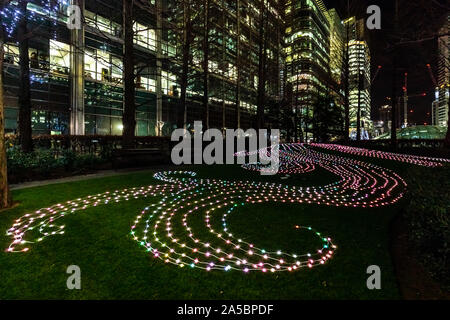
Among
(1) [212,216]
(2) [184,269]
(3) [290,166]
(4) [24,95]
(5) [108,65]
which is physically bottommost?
(2) [184,269]

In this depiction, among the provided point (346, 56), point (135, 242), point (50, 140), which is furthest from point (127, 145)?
point (346, 56)

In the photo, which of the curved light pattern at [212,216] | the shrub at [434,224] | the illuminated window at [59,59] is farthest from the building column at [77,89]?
the shrub at [434,224]

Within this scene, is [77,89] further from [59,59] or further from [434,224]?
[434,224]

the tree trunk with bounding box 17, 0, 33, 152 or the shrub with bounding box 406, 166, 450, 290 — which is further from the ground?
the tree trunk with bounding box 17, 0, 33, 152

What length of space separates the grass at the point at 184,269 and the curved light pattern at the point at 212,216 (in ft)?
0.61

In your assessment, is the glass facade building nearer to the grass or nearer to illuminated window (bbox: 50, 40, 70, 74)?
illuminated window (bbox: 50, 40, 70, 74)

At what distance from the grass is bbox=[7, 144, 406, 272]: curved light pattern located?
0.19m

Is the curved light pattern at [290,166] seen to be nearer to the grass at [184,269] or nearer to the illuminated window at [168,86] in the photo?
the grass at [184,269]

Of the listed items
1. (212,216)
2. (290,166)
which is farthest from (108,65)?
(212,216)

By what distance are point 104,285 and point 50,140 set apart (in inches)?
636

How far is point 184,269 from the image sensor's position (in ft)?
11.0

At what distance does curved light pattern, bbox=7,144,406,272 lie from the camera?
3.63 metres

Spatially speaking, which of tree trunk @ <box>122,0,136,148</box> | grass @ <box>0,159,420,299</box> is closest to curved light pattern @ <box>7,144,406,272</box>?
grass @ <box>0,159,420,299</box>

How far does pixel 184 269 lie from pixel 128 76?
463 inches
